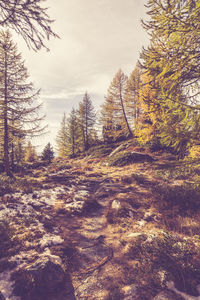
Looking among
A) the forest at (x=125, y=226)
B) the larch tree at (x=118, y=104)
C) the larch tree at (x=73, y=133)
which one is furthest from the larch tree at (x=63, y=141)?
the forest at (x=125, y=226)

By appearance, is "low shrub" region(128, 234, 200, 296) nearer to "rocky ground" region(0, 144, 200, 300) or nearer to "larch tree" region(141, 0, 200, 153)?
"rocky ground" region(0, 144, 200, 300)

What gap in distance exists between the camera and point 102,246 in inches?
181

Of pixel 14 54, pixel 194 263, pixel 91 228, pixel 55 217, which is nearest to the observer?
pixel 194 263

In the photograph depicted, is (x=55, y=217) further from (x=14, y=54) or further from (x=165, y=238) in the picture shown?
(x=14, y=54)

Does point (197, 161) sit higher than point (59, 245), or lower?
higher

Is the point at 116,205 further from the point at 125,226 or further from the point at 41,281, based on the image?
the point at 41,281

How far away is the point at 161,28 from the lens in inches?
194

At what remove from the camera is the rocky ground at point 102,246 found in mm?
3025

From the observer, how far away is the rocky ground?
3025 mm

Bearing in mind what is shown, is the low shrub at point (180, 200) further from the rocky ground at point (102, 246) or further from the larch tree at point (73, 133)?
the larch tree at point (73, 133)

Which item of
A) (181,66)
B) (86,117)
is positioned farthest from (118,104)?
(181,66)

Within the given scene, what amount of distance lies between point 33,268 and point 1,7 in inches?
243

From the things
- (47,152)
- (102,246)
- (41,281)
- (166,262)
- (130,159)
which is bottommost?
(102,246)

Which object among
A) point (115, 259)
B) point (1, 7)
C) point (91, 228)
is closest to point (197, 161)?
point (115, 259)
